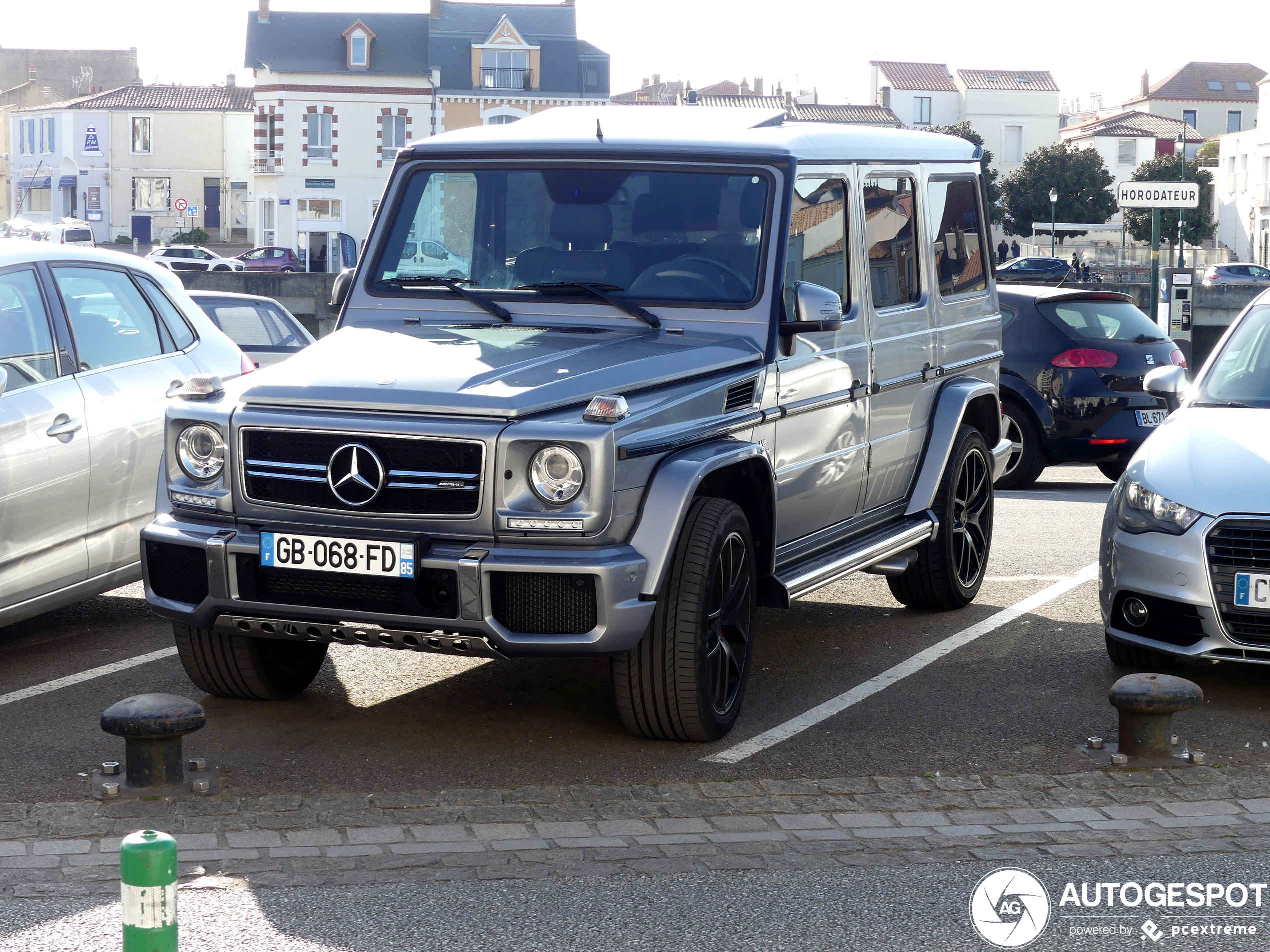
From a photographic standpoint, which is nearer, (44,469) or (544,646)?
(544,646)

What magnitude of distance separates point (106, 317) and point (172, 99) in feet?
284

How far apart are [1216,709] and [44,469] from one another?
463 centimetres

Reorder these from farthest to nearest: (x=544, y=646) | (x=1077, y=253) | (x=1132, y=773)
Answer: (x=1077, y=253) < (x=1132, y=773) < (x=544, y=646)

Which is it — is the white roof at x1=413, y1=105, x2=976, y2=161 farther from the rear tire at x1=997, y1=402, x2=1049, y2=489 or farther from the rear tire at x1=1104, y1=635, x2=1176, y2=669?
the rear tire at x1=997, y1=402, x2=1049, y2=489

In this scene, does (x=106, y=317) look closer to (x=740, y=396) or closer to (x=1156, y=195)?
(x=740, y=396)

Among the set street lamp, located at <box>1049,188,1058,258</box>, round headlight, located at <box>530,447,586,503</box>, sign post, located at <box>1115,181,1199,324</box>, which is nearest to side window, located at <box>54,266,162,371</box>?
round headlight, located at <box>530,447,586,503</box>

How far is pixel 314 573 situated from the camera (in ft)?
16.7

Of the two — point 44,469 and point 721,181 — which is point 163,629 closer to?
point 44,469

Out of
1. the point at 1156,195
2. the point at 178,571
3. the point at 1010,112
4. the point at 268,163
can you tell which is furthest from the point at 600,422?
the point at 1010,112

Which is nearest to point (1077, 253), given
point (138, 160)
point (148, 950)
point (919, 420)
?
point (138, 160)

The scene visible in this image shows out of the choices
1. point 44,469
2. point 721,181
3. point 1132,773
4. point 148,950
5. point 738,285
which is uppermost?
point 721,181

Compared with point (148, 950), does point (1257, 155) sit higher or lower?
higher

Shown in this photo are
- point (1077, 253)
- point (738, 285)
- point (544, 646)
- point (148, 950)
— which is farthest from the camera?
Answer: point (1077, 253)

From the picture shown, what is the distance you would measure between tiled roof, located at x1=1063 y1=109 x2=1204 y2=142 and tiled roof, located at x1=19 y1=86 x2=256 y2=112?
5702 centimetres
